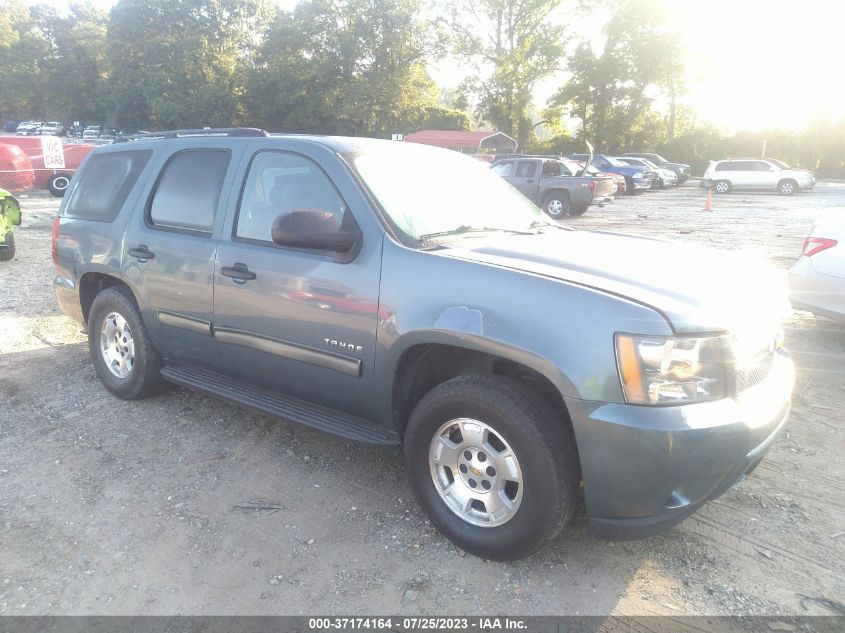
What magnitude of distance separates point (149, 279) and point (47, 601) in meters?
2.08

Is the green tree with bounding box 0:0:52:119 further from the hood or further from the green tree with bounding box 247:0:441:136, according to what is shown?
the hood

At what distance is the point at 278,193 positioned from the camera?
11.5 ft

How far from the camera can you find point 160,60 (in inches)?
2037

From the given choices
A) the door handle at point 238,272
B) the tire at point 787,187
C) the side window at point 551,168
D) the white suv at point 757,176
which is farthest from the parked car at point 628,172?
the door handle at point 238,272

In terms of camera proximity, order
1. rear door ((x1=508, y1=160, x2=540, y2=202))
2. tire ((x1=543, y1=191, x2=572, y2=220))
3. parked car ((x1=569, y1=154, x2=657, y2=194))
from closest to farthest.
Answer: tire ((x1=543, y1=191, x2=572, y2=220))
rear door ((x1=508, y1=160, x2=540, y2=202))
parked car ((x1=569, y1=154, x2=657, y2=194))

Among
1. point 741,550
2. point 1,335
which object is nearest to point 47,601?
point 741,550

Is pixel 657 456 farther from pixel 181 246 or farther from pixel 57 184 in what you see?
pixel 57 184

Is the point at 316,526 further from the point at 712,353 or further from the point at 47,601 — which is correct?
the point at 712,353

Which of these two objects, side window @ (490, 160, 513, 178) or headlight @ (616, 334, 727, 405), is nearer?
headlight @ (616, 334, 727, 405)

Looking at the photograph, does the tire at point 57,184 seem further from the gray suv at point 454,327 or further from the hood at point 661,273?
the hood at point 661,273

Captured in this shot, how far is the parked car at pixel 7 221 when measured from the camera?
9.03 metres

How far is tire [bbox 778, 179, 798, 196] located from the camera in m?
27.5

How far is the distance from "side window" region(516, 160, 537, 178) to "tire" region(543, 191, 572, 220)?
807 mm

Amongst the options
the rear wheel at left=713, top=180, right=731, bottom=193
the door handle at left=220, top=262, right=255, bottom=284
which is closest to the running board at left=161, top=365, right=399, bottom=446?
the door handle at left=220, top=262, right=255, bottom=284
